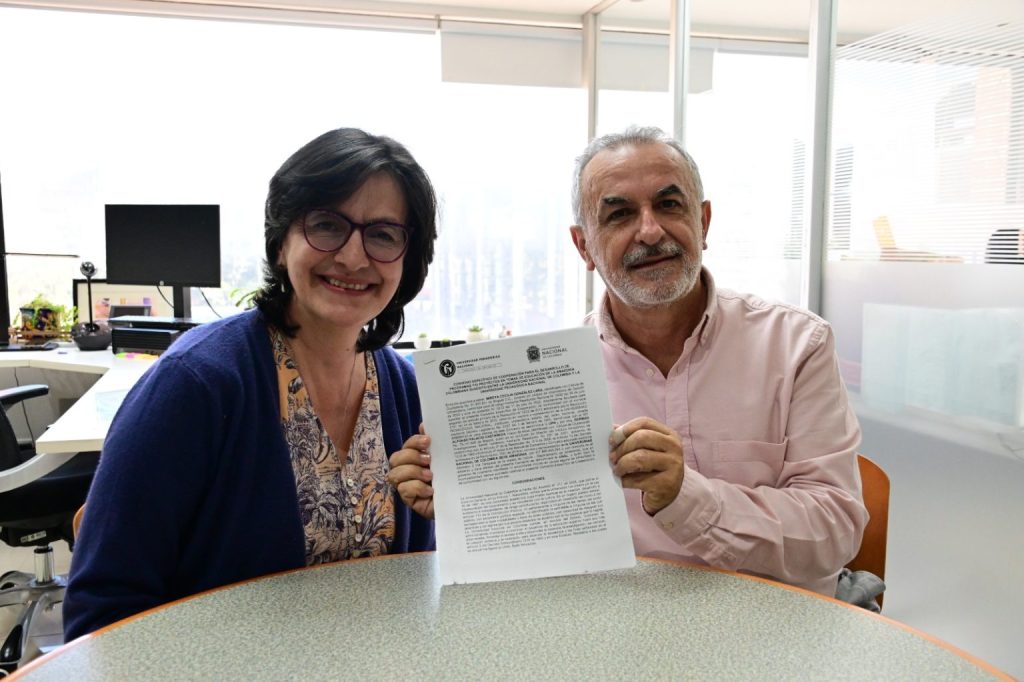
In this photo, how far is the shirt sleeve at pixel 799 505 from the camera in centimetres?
117

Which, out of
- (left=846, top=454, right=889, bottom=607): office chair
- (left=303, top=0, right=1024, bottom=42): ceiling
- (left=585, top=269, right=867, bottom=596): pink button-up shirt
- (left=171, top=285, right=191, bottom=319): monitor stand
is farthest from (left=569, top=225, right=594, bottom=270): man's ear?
(left=171, top=285, right=191, bottom=319): monitor stand

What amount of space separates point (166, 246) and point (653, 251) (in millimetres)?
3352

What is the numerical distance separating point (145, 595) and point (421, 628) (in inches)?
17.8

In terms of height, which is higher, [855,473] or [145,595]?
[855,473]

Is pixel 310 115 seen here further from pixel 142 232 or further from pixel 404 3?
pixel 142 232

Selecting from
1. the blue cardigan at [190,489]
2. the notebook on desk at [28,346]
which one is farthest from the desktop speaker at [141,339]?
the blue cardigan at [190,489]

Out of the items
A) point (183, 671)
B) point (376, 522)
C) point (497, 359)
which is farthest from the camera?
point (376, 522)

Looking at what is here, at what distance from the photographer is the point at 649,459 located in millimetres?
1069

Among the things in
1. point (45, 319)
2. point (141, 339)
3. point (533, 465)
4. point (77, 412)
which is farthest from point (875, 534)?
point (45, 319)

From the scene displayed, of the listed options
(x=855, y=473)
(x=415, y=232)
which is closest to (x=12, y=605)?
(x=415, y=232)

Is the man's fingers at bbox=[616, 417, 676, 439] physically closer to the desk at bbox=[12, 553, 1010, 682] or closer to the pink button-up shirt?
the pink button-up shirt

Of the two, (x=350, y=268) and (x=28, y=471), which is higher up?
(x=350, y=268)

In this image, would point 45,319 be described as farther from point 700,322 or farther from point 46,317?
point 700,322

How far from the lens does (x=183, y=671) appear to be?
824 millimetres
